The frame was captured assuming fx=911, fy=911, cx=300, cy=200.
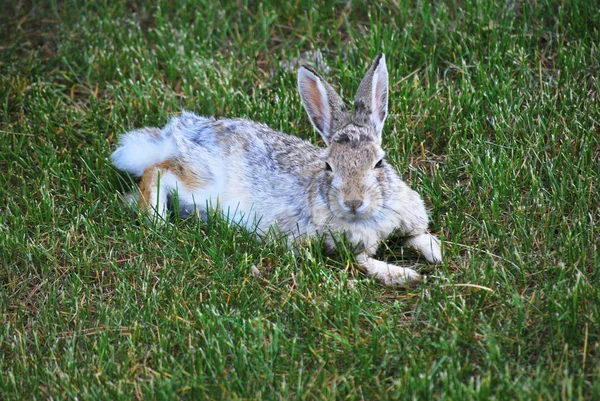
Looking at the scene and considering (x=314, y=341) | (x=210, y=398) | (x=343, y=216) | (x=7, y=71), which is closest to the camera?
(x=210, y=398)

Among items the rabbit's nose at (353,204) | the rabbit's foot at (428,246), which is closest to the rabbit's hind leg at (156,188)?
the rabbit's nose at (353,204)

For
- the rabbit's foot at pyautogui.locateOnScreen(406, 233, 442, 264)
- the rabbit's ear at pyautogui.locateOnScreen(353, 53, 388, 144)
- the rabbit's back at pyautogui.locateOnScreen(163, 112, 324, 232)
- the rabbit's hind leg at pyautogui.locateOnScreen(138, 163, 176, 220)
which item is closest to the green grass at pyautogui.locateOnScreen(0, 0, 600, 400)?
the rabbit's foot at pyautogui.locateOnScreen(406, 233, 442, 264)

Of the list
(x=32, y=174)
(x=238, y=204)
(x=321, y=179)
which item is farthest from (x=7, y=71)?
(x=321, y=179)

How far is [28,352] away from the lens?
431cm

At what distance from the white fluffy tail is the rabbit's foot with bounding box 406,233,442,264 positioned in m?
1.67

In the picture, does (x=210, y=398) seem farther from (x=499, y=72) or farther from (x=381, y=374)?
(x=499, y=72)

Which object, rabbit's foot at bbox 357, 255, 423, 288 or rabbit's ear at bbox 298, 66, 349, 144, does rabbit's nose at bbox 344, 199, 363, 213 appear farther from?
rabbit's ear at bbox 298, 66, 349, 144

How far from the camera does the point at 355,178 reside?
4.70 metres

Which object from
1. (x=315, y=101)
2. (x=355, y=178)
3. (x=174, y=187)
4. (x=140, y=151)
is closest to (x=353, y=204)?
(x=355, y=178)

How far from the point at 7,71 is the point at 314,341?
3781mm

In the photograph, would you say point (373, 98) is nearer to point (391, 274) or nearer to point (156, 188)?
point (391, 274)

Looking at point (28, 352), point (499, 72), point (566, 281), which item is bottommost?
point (28, 352)

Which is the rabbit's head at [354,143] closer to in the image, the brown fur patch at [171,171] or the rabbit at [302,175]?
the rabbit at [302,175]

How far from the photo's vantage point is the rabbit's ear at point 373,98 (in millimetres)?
5027
